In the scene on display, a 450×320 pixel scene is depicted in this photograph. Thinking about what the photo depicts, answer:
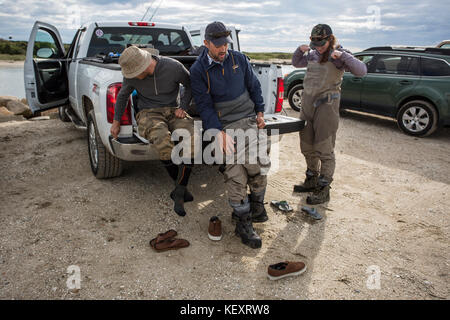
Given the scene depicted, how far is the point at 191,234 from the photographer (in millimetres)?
3250

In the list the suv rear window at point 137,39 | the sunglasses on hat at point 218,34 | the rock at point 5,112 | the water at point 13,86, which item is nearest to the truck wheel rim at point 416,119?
the water at point 13,86

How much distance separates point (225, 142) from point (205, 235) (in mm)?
928

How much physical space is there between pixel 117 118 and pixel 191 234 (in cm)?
136

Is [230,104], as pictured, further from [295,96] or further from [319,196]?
[295,96]

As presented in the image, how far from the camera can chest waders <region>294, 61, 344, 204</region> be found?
3660mm

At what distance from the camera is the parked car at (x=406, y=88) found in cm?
668

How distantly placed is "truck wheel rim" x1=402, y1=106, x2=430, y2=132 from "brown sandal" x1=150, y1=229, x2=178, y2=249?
20.1 ft

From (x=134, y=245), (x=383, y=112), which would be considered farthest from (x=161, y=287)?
(x=383, y=112)

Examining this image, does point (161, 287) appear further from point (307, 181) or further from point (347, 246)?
point (307, 181)

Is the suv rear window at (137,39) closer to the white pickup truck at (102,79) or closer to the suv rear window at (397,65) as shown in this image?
the white pickup truck at (102,79)

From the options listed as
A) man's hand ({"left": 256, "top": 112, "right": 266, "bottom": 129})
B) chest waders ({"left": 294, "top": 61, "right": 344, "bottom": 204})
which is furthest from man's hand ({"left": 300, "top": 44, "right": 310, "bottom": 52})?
man's hand ({"left": 256, "top": 112, "right": 266, "bottom": 129})

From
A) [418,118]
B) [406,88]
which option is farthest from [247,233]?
[406,88]

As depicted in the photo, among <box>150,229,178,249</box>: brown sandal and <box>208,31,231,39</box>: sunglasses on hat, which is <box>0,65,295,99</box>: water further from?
<box>150,229,178,249</box>: brown sandal
